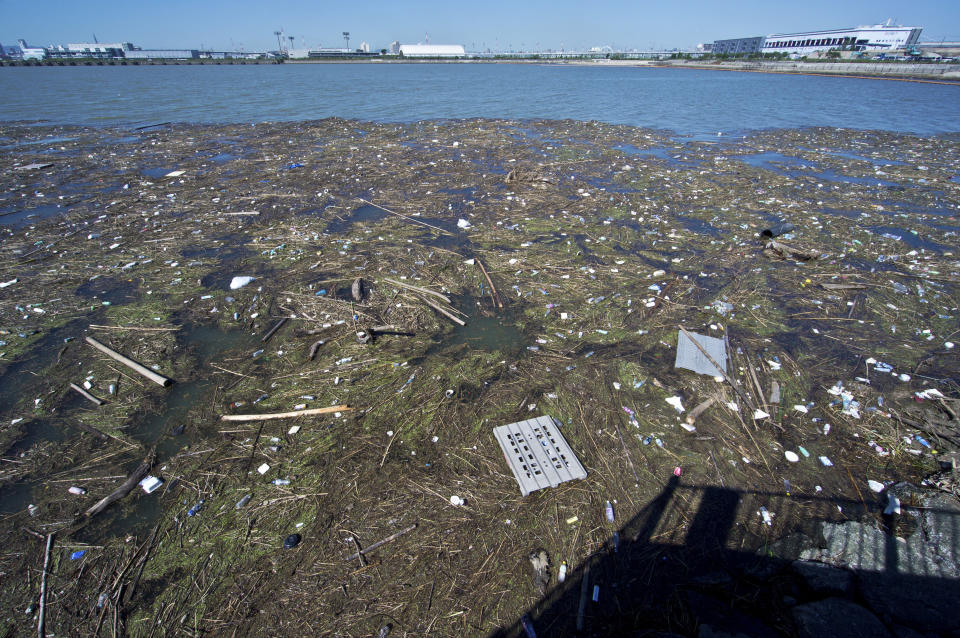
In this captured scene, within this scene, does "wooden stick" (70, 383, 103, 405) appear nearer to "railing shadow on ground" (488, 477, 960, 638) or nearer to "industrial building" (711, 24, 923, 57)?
"railing shadow on ground" (488, 477, 960, 638)

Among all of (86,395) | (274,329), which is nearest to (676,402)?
(274,329)

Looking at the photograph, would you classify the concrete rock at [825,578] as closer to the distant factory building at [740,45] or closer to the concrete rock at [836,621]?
the concrete rock at [836,621]

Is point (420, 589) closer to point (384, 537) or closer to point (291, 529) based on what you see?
point (384, 537)

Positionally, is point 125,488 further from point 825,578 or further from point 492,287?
point 825,578

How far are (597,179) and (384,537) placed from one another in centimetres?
1154

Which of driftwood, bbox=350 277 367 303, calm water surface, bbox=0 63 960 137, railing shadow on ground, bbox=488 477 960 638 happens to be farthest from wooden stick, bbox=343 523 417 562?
calm water surface, bbox=0 63 960 137

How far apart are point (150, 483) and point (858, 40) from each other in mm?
144108

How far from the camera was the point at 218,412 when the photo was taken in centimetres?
411

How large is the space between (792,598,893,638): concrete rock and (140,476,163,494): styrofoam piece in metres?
4.97

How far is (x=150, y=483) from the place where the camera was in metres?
3.40

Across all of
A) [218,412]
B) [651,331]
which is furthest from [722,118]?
[218,412]

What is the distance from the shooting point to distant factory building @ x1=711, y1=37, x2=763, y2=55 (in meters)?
113

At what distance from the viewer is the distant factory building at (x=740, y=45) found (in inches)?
4446

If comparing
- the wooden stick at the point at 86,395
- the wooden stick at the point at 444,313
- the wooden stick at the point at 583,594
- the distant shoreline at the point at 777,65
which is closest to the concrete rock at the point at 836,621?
the wooden stick at the point at 583,594
